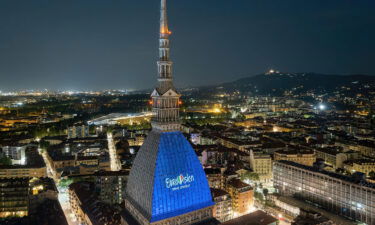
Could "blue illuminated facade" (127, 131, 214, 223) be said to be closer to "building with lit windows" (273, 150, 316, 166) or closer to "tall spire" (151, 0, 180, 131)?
"tall spire" (151, 0, 180, 131)

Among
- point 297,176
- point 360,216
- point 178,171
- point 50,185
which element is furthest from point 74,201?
point 360,216

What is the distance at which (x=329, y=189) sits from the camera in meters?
56.7

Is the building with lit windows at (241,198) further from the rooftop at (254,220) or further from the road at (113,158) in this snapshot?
the road at (113,158)

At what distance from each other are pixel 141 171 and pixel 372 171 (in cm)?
6851

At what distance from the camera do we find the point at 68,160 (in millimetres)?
83750

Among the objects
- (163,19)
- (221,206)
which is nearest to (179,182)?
(163,19)

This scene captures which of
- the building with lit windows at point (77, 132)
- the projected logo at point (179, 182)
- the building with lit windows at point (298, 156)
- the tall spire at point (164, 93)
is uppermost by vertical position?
the tall spire at point (164, 93)

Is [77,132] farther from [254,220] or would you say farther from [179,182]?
[179,182]

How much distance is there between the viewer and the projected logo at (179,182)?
3166cm

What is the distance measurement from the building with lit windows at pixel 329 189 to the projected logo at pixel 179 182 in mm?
32985

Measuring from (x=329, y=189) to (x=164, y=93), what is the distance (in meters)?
38.6

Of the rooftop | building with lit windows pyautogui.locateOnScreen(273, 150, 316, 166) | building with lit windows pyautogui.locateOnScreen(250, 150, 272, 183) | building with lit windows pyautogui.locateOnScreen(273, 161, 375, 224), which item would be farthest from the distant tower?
building with lit windows pyautogui.locateOnScreen(273, 150, 316, 166)

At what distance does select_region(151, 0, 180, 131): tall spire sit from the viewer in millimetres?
34375

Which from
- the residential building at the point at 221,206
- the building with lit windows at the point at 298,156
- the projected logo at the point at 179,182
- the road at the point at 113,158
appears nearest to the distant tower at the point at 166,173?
the projected logo at the point at 179,182
